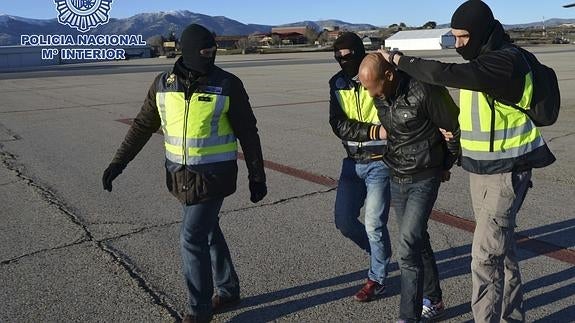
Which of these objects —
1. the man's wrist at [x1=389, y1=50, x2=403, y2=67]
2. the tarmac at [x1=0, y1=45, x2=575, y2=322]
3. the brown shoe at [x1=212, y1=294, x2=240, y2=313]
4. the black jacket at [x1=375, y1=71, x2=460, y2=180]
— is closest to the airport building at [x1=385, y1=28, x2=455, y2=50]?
the tarmac at [x1=0, y1=45, x2=575, y2=322]

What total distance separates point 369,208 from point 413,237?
48 centimetres

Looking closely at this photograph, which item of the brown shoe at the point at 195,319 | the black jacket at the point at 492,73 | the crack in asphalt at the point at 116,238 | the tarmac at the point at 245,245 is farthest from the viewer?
the crack in asphalt at the point at 116,238

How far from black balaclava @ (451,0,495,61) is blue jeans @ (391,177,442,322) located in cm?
80

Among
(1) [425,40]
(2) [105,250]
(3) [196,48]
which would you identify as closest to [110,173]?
(3) [196,48]

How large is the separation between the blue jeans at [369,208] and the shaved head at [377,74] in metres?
0.56

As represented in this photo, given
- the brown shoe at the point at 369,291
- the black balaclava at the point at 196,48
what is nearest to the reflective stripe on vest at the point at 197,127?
the black balaclava at the point at 196,48

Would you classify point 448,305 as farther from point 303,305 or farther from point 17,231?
point 17,231

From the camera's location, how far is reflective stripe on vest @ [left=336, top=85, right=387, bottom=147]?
11.5 ft

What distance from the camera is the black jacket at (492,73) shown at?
8.30 feet

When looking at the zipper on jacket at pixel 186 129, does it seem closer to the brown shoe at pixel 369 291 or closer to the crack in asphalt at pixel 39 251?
the brown shoe at pixel 369 291

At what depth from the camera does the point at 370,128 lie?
135 inches

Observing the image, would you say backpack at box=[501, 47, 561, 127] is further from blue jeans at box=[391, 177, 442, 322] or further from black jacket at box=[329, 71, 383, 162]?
black jacket at box=[329, 71, 383, 162]

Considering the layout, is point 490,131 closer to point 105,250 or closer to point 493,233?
point 493,233

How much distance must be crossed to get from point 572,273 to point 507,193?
5.54ft
